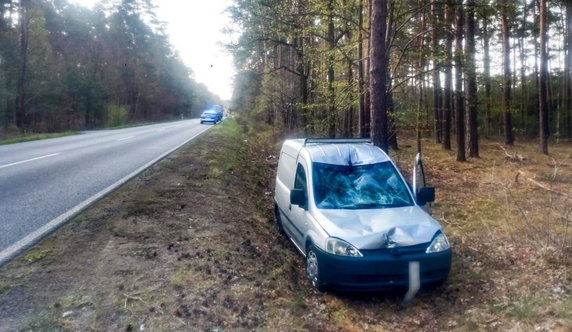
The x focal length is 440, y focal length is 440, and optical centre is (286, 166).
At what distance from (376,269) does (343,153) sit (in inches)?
100

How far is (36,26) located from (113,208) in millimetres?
33665

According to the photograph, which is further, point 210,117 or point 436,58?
point 210,117

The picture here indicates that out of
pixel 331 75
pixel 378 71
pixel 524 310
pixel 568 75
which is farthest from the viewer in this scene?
pixel 568 75

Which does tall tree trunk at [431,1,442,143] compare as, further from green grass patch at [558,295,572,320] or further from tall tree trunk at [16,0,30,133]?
tall tree trunk at [16,0,30,133]

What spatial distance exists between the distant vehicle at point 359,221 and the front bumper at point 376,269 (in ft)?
0.04

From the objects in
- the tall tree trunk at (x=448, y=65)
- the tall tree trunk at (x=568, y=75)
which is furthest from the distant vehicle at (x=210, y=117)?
the tall tree trunk at (x=568, y=75)

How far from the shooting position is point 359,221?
5.72m

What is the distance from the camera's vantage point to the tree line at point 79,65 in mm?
32219

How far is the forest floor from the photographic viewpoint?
4.32m

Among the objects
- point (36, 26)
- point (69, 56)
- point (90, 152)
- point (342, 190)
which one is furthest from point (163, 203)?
point (69, 56)

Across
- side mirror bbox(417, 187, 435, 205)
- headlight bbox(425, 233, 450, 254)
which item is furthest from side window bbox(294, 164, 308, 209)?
headlight bbox(425, 233, 450, 254)

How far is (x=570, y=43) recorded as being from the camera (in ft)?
105

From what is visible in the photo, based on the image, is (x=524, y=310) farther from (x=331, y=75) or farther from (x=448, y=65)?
(x=331, y=75)

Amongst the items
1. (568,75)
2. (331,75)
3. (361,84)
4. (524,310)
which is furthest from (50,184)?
(568,75)
